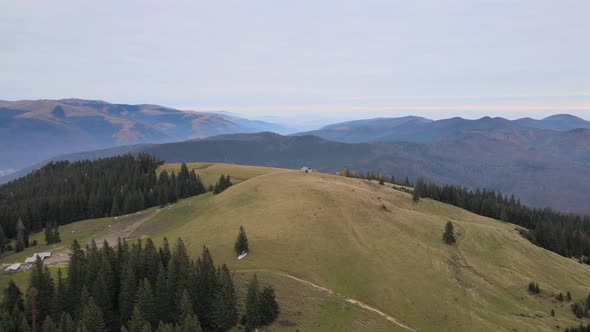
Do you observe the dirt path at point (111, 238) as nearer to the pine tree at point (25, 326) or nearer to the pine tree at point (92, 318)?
the pine tree at point (25, 326)

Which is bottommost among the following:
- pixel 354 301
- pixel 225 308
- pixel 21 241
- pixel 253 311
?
pixel 21 241

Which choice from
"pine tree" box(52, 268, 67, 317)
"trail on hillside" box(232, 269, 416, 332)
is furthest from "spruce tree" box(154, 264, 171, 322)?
"trail on hillside" box(232, 269, 416, 332)

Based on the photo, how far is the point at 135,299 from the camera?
60969 mm

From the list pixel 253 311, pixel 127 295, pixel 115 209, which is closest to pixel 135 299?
pixel 127 295

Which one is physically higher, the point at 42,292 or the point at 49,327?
the point at 42,292

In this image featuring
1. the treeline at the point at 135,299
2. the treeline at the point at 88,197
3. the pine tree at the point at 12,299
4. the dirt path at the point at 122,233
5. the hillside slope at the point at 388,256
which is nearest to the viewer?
the treeline at the point at 135,299

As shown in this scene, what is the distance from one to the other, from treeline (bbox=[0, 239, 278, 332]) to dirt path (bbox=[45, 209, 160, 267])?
1903 centimetres

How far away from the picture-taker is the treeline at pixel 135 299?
5691 centimetres

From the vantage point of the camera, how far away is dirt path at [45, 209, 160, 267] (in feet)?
292

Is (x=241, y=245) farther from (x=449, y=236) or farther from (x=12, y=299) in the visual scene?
(x=449, y=236)

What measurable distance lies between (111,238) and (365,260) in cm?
7737

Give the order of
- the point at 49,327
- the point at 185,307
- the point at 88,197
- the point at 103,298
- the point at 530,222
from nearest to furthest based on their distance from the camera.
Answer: the point at 49,327
the point at 185,307
the point at 103,298
the point at 88,197
the point at 530,222

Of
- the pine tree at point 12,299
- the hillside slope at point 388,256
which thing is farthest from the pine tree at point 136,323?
the hillside slope at point 388,256

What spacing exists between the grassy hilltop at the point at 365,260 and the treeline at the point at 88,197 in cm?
2033
